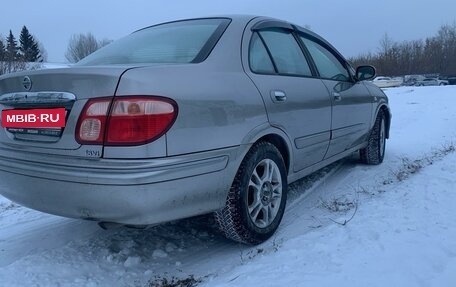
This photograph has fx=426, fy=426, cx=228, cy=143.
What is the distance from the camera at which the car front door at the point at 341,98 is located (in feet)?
12.7

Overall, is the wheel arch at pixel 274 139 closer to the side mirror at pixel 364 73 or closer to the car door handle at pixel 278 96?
the car door handle at pixel 278 96

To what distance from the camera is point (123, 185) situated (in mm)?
2150

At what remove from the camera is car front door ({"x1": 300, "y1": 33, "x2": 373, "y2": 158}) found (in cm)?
388

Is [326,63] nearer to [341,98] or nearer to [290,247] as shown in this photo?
[341,98]

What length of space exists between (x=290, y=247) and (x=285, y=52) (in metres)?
1.62

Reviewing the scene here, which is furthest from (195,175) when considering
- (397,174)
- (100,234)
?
(397,174)

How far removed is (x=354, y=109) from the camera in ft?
14.1

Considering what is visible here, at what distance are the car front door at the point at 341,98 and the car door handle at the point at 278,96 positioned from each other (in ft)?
2.80

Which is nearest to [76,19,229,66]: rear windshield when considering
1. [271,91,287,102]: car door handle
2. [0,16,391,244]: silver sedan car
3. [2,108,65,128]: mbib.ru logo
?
[0,16,391,244]: silver sedan car

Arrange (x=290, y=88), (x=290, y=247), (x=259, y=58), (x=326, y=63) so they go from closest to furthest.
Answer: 1. (x=290, y=247)
2. (x=259, y=58)
3. (x=290, y=88)
4. (x=326, y=63)

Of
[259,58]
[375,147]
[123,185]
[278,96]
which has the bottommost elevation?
[375,147]

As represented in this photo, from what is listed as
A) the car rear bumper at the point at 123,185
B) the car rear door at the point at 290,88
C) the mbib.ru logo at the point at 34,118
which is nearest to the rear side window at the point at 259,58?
the car rear door at the point at 290,88

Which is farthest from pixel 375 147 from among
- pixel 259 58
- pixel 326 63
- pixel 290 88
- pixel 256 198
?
pixel 256 198

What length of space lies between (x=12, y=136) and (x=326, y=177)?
3.12 m
